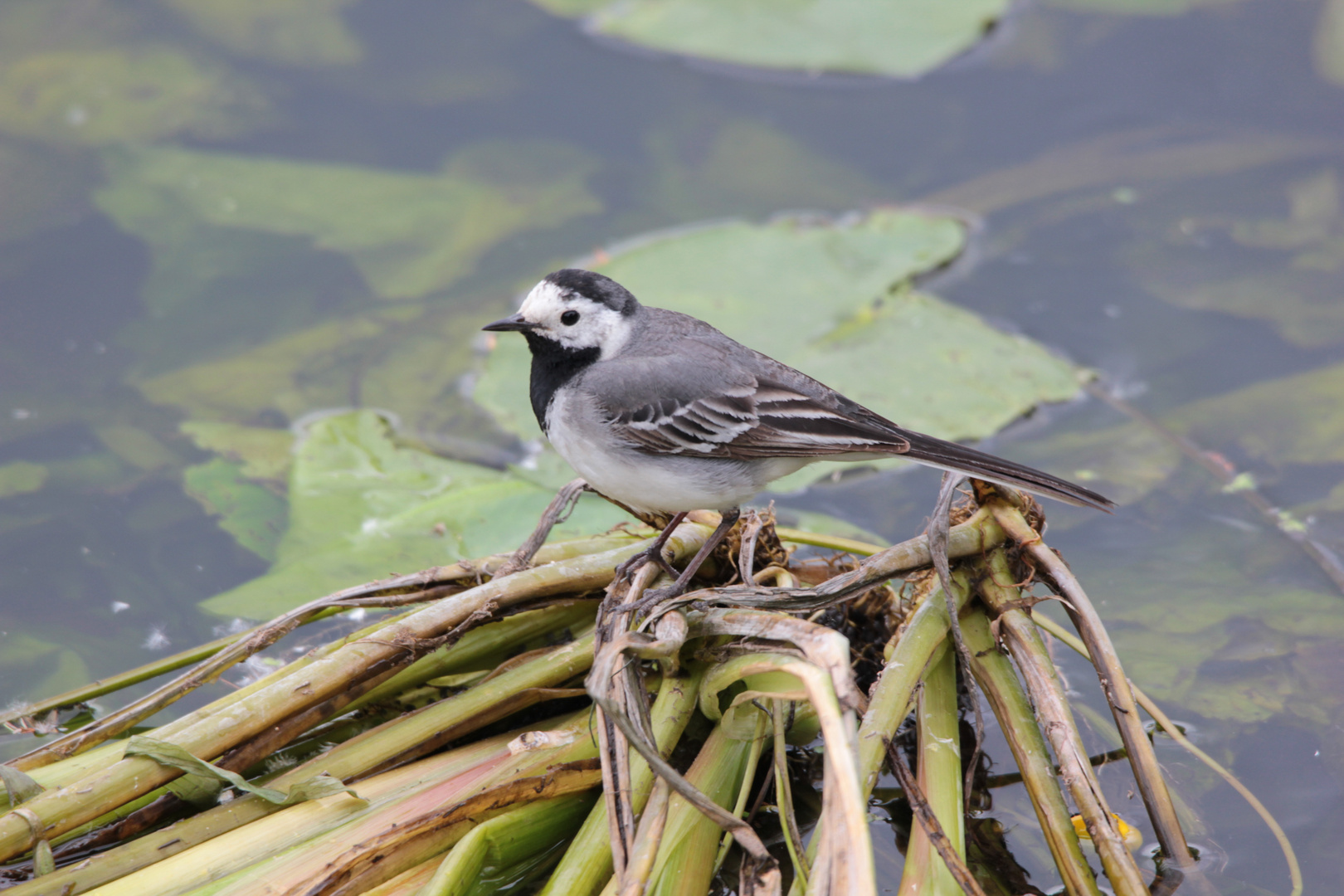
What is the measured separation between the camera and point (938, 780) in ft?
10.4

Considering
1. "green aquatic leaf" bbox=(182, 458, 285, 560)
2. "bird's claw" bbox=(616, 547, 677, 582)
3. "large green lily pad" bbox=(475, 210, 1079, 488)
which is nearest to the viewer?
"bird's claw" bbox=(616, 547, 677, 582)

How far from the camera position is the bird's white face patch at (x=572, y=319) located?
13.3 ft

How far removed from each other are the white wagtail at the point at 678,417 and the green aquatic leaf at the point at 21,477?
2715mm

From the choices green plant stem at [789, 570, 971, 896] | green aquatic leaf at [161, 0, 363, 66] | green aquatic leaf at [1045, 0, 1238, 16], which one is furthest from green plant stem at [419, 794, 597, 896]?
green aquatic leaf at [1045, 0, 1238, 16]

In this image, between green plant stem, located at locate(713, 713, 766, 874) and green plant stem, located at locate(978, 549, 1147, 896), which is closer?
green plant stem, located at locate(978, 549, 1147, 896)

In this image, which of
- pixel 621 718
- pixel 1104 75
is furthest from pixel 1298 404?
pixel 621 718

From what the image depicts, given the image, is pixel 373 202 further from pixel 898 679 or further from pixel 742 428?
pixel 898 679

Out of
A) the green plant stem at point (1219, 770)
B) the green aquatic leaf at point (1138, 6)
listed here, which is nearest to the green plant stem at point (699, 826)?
the green plant stem at point (1219, 770)

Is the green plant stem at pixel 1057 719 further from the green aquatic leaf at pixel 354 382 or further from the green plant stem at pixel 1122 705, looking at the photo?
the green aquatic leaf at pixel 354 382

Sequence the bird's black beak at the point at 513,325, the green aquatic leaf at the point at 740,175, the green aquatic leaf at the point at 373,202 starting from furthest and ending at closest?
the green aquatic leaf at the point at 740,175
the green aquatic leaf at the point at 373,202
the bird's black beak at the point at 513,325

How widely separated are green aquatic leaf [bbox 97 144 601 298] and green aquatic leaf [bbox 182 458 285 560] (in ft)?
5.69

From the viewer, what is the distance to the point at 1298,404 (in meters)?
5.69

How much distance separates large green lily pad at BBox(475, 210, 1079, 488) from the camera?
Answer: 5621 mm

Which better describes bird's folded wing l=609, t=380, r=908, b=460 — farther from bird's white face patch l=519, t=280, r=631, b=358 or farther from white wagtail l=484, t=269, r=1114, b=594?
bird's white face patch l=519, t=280, r=631, b=358
